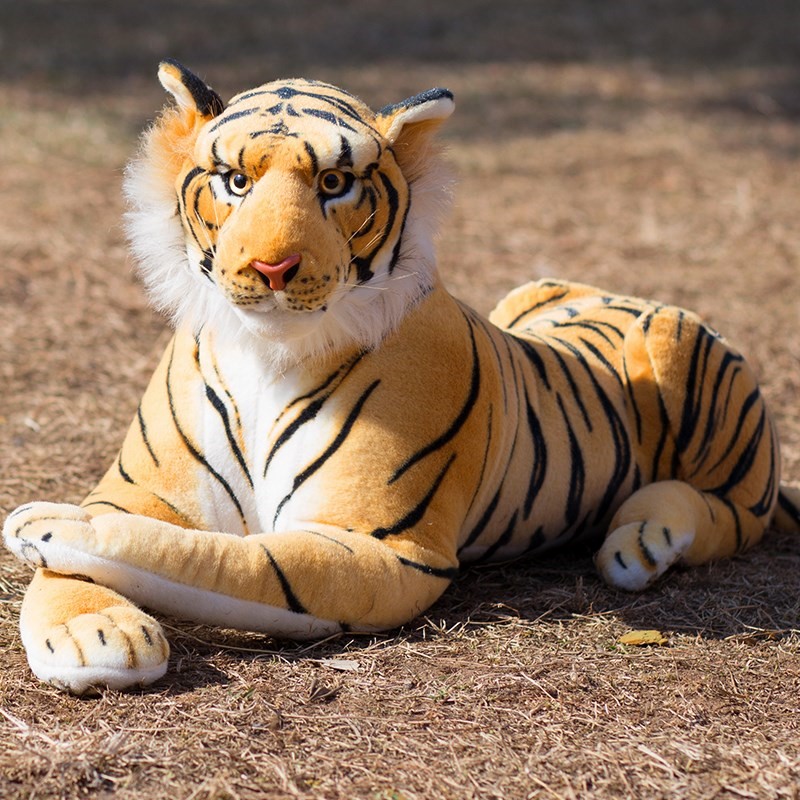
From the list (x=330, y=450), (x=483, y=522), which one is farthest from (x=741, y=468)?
(x=330, y=450)

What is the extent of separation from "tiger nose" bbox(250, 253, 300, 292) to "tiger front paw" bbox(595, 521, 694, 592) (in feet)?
4.38

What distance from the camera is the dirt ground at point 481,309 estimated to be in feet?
9.13

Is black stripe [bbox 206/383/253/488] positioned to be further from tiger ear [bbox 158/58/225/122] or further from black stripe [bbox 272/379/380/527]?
tiger ear [bbox 158/58/225/122]

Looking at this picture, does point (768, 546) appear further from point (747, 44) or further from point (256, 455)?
point (747, 44)

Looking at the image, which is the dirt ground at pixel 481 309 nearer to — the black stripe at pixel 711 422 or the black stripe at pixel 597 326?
the black stripe at pixel 711 422

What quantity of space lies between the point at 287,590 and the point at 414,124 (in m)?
1.22

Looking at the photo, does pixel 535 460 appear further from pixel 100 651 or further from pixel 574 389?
pixel 100 651

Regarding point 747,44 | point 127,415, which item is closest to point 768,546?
point 127,415

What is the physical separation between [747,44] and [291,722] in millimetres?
12200

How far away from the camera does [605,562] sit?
374 cm

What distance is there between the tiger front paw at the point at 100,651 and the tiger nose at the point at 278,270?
81 centimetres

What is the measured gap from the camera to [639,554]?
370 cm

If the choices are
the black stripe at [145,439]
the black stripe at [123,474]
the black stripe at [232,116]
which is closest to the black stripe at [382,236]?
the black stripe at [232,116]

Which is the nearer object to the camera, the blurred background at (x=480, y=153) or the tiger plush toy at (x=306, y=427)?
the tiger plush toy at (x=306, y=427)
